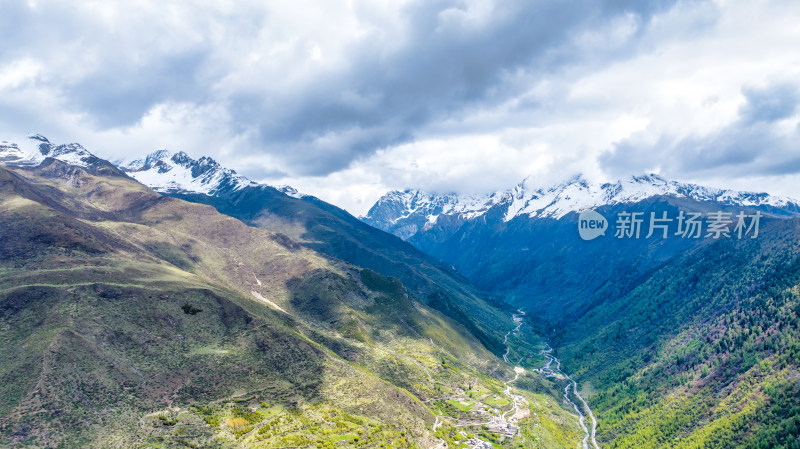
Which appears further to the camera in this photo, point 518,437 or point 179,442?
point 518,437

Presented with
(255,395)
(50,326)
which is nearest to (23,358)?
(50,326)

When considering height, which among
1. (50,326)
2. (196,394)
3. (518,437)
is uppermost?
(50,326)

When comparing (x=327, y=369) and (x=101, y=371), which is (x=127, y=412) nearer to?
(x=101, y=371)

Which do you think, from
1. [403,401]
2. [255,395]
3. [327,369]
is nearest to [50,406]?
[255,395]

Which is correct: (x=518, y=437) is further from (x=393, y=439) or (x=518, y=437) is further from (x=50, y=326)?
(x=50, y=326)

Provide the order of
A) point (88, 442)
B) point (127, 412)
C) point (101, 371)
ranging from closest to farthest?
point (88, 442) → point (127, 412) → point (101, 371)

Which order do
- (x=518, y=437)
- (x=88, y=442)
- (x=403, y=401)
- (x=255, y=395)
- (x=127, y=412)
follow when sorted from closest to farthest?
1. (x=88, y=442)
2. (x=127, y=412)
3. (x=255, y=395)
4. (x=403, y=401)
5. (x=518, y=437)

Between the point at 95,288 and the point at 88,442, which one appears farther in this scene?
the point at 95,288

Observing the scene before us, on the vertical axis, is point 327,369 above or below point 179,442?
above

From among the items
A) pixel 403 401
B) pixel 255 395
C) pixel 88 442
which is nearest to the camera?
pixel 88 442

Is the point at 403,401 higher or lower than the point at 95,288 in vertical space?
lower

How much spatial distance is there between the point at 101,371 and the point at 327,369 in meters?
74.0

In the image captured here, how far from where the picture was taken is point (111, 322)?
159m

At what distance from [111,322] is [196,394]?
4384 cm
